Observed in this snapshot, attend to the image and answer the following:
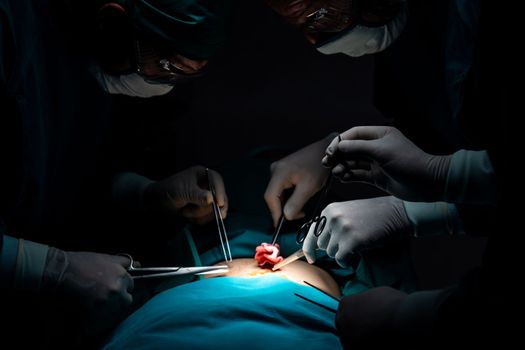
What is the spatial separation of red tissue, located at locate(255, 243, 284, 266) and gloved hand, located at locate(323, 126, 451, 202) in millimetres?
402

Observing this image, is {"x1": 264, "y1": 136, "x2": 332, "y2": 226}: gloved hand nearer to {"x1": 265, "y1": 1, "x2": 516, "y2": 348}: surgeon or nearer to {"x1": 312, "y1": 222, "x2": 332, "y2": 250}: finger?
{"x1": 265, "y1": 1, "x2": 516, "y2": 348}: surgeon

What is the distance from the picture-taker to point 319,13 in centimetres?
182

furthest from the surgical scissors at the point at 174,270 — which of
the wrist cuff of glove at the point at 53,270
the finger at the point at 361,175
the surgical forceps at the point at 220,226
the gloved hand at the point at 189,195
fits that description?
the finger at the point at 361,175

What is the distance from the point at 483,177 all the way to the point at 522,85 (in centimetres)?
51

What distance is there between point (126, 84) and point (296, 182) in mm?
765

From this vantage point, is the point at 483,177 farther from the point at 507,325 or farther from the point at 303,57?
the point at 303,57

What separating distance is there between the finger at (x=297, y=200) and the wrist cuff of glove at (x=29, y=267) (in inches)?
36.0

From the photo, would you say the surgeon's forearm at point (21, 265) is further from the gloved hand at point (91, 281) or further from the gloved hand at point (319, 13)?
the gloved hand at point (319, 13)

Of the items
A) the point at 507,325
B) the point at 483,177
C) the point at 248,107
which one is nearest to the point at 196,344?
the point at 507,325

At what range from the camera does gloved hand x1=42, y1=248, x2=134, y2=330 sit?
1726mm

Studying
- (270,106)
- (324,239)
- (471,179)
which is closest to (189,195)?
(324,239)

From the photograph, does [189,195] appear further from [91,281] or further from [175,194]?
[91,281]

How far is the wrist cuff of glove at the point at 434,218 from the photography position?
6.26ft

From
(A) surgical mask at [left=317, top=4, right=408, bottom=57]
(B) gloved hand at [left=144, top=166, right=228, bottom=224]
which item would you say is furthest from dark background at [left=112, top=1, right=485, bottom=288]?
(A) surgical mask at [left=317, top=4, right=408, bottom=57]
